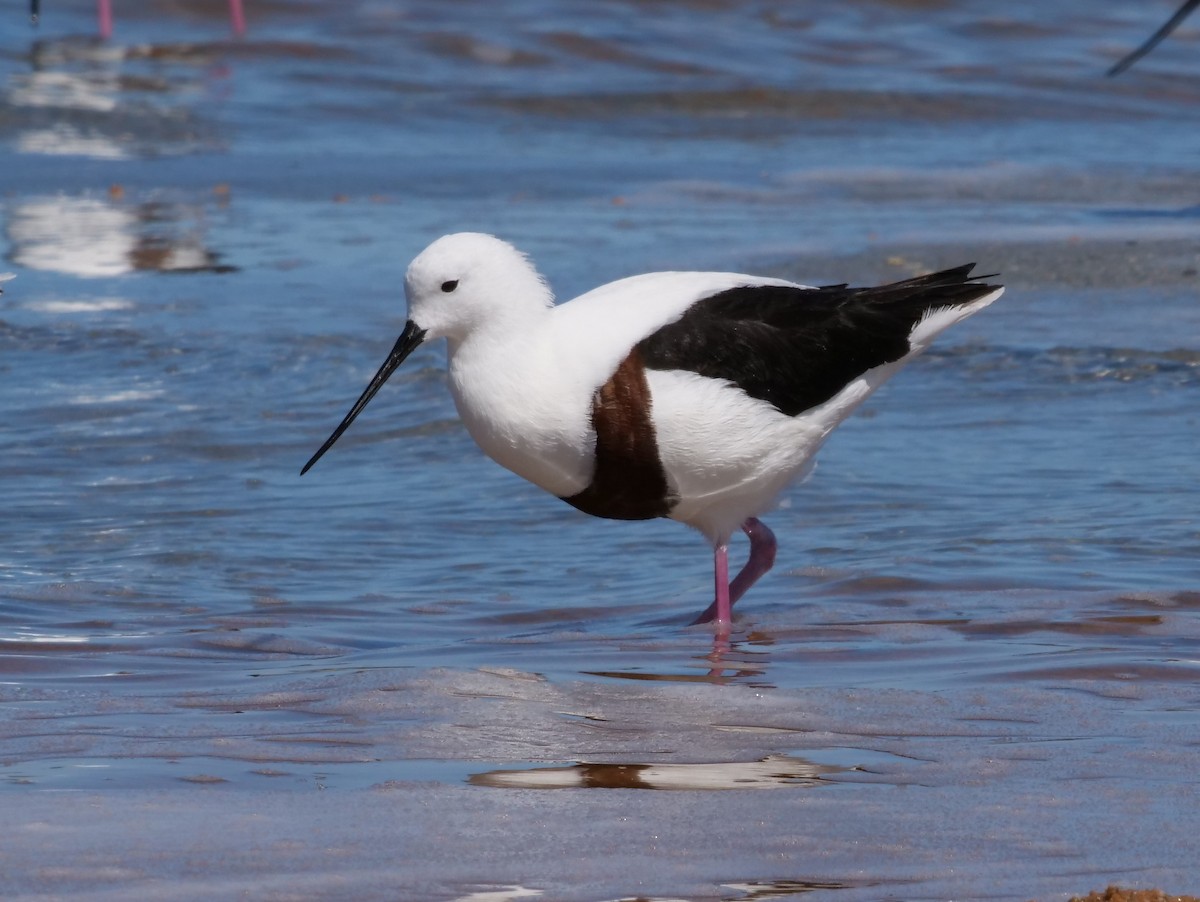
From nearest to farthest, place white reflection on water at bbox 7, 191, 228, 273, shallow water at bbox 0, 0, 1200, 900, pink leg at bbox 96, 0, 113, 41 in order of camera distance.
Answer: shallow water at bbox 0, 0, 1200, 900
white reflection on water at bbox 7, 191, 228, 273
pink leg at bbox 96, 0, 113, 41

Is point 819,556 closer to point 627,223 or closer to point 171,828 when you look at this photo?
point 171,828

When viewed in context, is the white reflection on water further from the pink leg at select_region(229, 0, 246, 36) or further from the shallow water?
the pink leg at select_region(229, 0, 246, 36)

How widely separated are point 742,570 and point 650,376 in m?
0.85

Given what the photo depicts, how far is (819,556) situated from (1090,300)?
356 centimetres

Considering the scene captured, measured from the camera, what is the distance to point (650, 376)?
4883mm

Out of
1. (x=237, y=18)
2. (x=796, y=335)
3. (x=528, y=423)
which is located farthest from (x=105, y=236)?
(x=237, y=18)

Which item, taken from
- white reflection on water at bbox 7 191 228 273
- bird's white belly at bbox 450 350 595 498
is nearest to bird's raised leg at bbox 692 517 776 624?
bird's white belly at bbox 450 350 595 498

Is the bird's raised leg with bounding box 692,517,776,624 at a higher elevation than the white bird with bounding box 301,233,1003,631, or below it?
below

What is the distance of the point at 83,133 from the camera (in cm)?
1371

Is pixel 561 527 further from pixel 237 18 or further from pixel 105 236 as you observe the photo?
pixel 237 18

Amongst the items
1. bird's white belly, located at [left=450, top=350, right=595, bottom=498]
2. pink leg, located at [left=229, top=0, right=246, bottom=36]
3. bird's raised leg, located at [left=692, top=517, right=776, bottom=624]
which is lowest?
pink leg, located at [left=229, top=0, right=246, bottom=36]

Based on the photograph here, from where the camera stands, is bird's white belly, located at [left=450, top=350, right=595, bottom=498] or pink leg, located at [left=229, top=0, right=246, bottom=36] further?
pink leg, located at [left=229, top=0, right=246, bottom=36]

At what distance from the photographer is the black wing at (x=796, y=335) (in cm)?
501

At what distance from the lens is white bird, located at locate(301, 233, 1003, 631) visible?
484 centimetres
